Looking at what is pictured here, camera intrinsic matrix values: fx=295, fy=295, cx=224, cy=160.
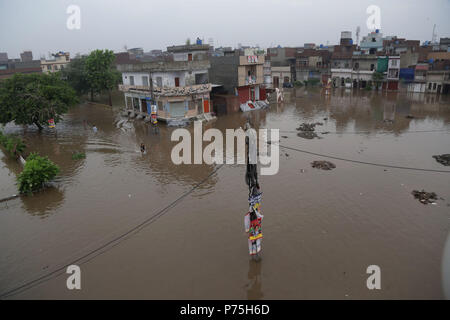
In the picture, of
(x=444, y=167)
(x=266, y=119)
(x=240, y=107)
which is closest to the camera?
(x=444, y=167)

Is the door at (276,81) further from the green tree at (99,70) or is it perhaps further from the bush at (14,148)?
the bush at (14,148)

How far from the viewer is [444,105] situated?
4088 centimetres

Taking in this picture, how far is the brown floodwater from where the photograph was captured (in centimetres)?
987

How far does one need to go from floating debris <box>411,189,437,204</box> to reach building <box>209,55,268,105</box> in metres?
27.0

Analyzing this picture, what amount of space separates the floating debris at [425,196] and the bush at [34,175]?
2021cm

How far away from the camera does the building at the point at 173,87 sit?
101ft

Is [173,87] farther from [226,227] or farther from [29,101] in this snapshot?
[226,227]

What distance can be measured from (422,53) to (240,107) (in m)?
44.2

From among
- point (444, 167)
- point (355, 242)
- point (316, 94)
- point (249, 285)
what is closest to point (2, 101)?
point (249, 285)

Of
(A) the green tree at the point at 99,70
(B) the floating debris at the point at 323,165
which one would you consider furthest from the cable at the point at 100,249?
(A) the green tree at the point at 99,70

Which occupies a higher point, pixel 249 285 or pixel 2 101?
pixel 2 101

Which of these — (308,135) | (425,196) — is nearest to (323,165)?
(425,196)
